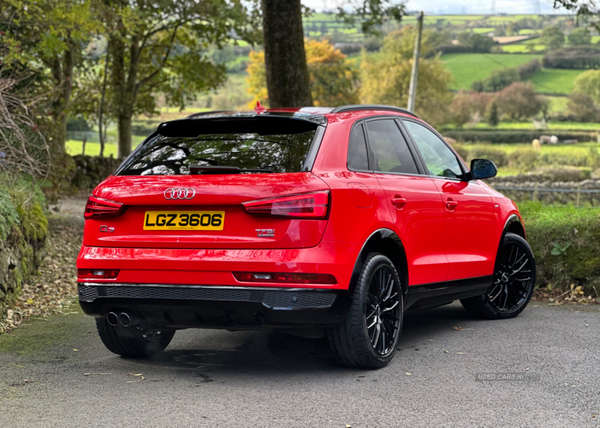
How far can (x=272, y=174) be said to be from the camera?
16.0 feet

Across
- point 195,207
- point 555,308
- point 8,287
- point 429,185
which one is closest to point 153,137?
point 195,207

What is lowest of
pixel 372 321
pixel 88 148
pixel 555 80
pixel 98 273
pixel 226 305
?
pixel 88 148

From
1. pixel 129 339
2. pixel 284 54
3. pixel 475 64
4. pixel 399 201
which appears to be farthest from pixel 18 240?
pixel 475 64

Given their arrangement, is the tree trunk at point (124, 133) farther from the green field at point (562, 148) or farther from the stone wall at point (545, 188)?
the green field at point (562, 148)

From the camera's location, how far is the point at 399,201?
5574 millimetres

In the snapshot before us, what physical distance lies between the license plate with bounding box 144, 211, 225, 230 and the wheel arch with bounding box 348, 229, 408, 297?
0.90 metres

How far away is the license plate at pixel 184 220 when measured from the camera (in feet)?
16.0

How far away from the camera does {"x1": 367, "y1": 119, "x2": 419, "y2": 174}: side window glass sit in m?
5.67

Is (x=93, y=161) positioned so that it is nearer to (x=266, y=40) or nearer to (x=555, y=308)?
(x=266, y=40)

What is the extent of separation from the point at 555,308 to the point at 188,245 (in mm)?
4496

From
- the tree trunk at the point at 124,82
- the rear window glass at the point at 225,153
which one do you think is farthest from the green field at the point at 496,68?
the rear window glass at the point at 225,153

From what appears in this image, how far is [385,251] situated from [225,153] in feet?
4.37

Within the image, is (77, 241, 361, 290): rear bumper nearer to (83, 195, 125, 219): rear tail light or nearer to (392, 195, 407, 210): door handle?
(83, 195, 125, 219): rear tail light

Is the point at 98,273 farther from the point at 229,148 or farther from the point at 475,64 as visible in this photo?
the point at 475,64
